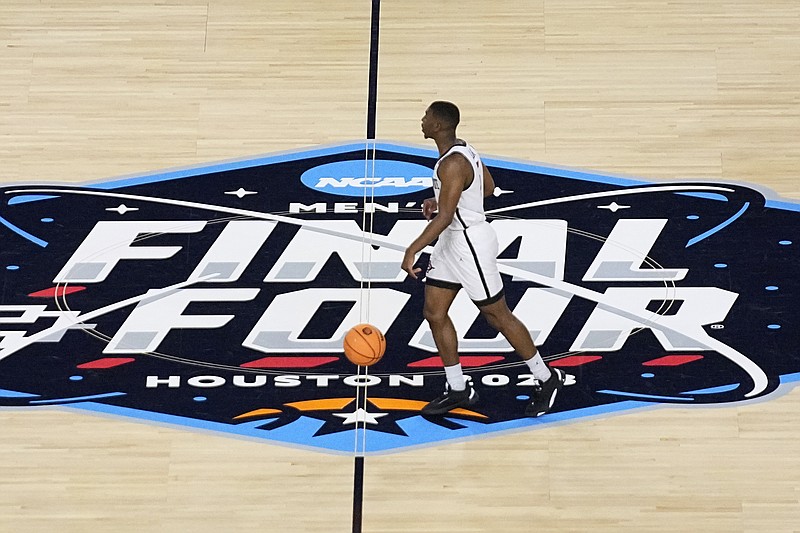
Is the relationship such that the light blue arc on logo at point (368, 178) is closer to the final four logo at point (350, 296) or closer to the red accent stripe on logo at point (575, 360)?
the final four logo at point (350, 296)

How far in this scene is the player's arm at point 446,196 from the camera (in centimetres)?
543

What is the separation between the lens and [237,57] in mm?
7500

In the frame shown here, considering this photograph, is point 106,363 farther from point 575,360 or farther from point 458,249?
point 575,360

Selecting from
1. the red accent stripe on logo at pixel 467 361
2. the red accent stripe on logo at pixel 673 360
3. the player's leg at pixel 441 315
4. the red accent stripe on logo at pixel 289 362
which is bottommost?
the red accent stripe on logo at pixel 289 362

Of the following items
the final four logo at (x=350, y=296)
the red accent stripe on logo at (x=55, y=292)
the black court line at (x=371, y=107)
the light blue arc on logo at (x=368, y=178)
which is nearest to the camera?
the black court line at (x=371, y=107)

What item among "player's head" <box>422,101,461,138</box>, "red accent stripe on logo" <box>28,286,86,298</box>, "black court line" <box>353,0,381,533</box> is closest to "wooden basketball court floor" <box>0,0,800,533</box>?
"black court line" <box>353,0,381,533</box>

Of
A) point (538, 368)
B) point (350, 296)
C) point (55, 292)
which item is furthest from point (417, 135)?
point (55, 292)

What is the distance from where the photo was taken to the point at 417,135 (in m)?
7.12

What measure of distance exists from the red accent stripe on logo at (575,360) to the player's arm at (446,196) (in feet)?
3.55

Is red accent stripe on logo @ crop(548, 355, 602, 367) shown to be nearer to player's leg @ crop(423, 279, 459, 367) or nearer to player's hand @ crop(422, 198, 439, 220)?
player's leg @ crop(423, 279, 459, 367)

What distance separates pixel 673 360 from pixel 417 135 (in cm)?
202

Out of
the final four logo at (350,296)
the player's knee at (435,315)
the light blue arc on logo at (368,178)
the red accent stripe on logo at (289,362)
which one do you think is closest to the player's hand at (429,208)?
the player's knee at (435,315)

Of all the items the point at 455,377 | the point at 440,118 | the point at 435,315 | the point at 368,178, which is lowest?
the point at 455,377

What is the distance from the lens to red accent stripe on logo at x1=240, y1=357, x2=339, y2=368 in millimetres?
6156
